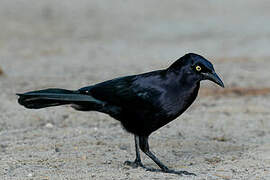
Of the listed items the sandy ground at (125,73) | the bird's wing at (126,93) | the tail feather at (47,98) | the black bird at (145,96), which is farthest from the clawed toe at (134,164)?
the tail feather at (47,98)

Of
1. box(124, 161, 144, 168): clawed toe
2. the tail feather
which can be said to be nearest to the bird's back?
the tail feather

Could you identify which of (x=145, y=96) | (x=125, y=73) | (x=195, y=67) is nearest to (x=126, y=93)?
(x=145, y=96)

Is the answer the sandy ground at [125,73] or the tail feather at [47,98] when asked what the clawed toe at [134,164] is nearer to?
the sandy ground at [125,73]

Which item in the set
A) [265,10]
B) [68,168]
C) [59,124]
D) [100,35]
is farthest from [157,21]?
[68,168]

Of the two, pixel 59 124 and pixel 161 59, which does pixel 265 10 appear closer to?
pixel 161 59

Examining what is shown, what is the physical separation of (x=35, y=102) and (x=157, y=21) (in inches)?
373

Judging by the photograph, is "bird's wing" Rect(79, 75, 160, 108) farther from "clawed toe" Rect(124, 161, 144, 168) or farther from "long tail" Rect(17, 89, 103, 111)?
"clawed toe" Rect(124, 161, 144, 168)

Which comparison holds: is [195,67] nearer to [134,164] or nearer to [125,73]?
[134,164]

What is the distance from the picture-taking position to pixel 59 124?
19.1 ft

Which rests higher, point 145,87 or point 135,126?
point 145,87

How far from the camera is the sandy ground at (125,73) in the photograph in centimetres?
460

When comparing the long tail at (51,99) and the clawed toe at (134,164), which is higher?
the long tail at (51,99)

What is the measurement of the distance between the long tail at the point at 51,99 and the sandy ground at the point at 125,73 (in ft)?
1.66

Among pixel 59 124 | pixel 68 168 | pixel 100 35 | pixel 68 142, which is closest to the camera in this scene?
pixel 68 168
